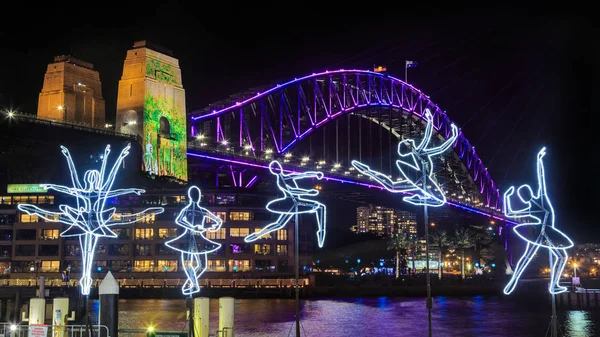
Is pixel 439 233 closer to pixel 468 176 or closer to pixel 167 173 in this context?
pixel 468 176

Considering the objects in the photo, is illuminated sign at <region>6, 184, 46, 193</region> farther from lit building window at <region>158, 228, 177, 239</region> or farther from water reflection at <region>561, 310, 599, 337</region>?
water reflection at <region>561, 310, 599, 337</region>

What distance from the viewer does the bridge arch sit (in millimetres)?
93875

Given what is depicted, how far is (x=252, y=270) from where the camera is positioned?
341 ft

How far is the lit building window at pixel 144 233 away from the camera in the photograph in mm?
105312

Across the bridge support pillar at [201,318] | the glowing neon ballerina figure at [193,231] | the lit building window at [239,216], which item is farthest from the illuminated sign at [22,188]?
the bridge support pillar at [201,318]

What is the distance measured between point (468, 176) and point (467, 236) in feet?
53.4

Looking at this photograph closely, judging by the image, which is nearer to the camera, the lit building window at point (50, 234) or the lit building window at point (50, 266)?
the lit building window at point (50, 266)

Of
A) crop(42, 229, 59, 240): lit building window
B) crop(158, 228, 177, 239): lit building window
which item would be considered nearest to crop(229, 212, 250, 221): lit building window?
crop(158, 228, 177, 239): lit building window

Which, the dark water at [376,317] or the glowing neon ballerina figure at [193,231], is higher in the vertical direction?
the glowing neon ballerina figure at [193,231]

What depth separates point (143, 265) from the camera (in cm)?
10469

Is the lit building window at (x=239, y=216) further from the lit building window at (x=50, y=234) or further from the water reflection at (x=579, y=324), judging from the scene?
the water reflection at (x=579, y=324)

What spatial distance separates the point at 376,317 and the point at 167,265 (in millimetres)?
47021

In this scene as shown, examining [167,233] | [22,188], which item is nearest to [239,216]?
[167,233]

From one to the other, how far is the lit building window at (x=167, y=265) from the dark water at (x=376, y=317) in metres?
18.2
